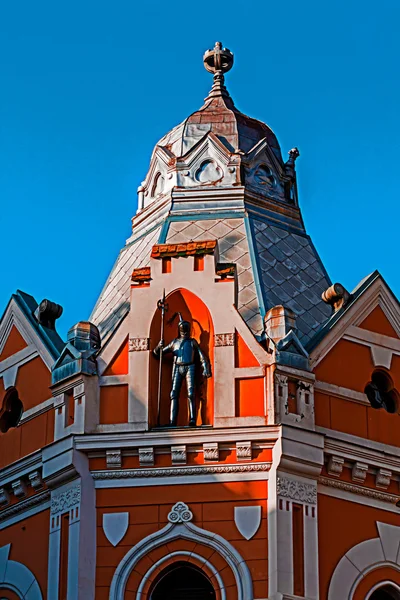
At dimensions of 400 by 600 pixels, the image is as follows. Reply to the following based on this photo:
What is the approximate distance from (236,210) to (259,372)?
5681 millimetres

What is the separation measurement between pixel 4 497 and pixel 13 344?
3158 millimetres

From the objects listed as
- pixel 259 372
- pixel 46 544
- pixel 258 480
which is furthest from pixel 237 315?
pixel 46 544

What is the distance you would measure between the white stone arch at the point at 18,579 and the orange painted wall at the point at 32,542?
3.3 inches

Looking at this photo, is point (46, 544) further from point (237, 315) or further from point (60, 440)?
point (237, 315)

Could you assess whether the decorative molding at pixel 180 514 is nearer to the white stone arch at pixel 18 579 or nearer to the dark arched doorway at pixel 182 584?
the dark arched doorway at pixel 182 584

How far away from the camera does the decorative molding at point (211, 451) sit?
27.5 metres

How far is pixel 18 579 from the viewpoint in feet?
94.0

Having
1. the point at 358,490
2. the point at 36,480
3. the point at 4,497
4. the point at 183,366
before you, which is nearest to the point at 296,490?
the point at 358,490

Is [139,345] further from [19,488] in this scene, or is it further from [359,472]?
[359,472]

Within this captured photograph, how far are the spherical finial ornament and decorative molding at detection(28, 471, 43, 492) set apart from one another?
11.2 metres

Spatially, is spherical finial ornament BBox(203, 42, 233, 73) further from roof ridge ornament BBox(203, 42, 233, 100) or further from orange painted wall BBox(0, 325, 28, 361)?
orange painted wall BBox(0, 325, 28, 361)

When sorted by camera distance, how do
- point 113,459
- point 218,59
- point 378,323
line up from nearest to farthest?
1. point 113,459
2. point 378,323
3. point 218,59

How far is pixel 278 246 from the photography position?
32.7m

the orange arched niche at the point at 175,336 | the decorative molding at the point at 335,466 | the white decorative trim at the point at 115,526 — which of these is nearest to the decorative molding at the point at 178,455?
the orange arched niche at the point at 175,336
